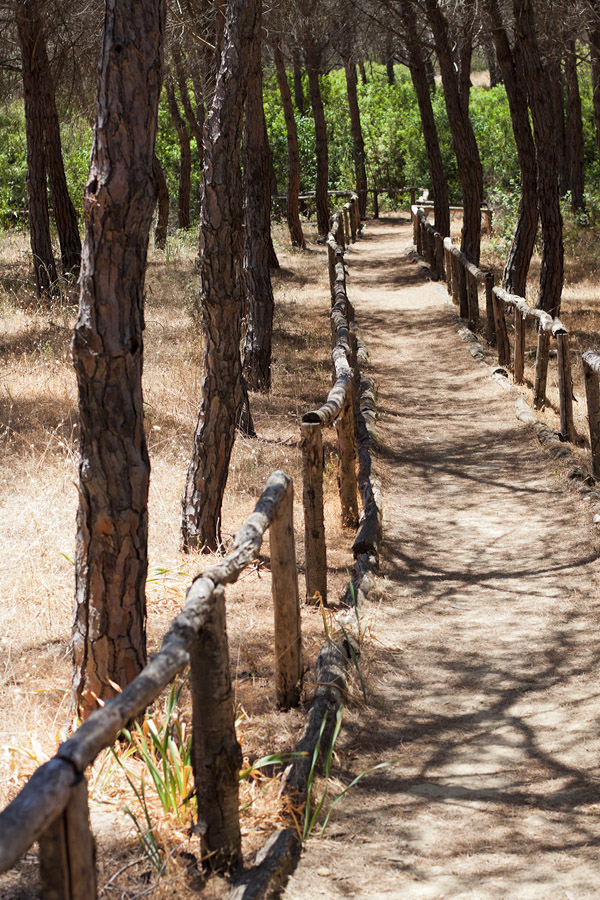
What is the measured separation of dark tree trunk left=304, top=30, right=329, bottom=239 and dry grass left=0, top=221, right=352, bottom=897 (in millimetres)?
9799

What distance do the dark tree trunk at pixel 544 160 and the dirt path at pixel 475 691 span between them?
462 cm

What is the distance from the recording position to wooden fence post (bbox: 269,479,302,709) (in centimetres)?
416

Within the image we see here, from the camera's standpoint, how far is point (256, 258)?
11.0 meters

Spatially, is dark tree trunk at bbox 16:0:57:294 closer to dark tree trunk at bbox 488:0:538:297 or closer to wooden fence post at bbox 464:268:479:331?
wooden fence post at bbox 464:268:479:331

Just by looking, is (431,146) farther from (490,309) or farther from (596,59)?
(490,309)

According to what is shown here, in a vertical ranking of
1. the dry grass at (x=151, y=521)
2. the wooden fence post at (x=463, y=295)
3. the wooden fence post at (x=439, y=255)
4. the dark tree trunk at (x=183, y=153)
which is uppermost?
the dark tree trunk at (x=183, y=153)

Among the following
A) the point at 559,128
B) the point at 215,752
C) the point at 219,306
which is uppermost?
the point at 559,128

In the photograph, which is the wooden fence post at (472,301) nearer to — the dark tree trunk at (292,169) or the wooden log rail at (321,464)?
the wooden log rail at (321,464)

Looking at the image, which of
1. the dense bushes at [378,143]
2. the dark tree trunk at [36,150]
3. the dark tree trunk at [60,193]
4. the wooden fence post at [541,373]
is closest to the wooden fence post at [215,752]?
the wooden fence post at [541,373]

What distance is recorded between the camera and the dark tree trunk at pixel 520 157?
45.6 feet

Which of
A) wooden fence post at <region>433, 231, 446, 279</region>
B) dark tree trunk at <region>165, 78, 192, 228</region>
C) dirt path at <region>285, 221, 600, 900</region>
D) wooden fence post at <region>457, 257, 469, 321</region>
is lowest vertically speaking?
dirt path at <region>285, 221, 600, 900</region>

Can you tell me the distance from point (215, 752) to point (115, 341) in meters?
1.64

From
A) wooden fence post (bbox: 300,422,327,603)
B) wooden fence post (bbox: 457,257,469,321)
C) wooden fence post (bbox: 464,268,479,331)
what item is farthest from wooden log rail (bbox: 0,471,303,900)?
wooden fence post (bbox: 457,257,469,321)

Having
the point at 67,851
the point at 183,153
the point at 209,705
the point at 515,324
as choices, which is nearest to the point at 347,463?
the point at 209,705
